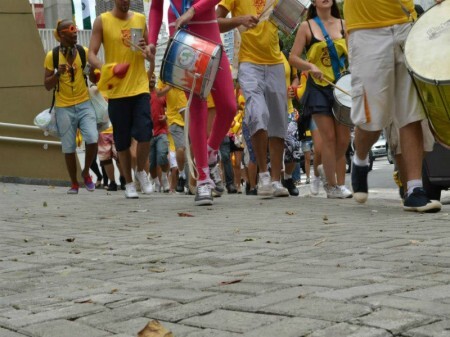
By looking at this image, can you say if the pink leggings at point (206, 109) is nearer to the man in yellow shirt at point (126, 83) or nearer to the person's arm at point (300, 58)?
the person's arm at point (300, 58)

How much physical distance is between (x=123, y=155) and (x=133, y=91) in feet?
2.11

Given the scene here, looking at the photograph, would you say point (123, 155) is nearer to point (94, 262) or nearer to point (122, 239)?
point (122, 239)

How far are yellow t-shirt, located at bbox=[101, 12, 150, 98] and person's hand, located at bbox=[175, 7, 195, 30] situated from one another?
83.3 inches

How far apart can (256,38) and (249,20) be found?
21.7 inches

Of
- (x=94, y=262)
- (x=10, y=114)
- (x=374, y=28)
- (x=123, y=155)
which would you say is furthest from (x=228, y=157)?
(x=94, y=262)

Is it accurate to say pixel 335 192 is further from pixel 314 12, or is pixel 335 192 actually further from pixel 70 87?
pixel 70 87

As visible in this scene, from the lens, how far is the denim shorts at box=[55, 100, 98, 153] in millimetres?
12219

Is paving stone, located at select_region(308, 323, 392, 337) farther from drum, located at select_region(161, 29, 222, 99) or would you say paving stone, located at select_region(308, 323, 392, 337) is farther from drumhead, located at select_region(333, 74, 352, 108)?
drumhead, located at select_region(333, 74, 352, 108)

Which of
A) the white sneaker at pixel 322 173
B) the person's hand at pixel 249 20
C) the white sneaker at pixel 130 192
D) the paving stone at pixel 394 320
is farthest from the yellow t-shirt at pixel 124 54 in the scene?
the paving stone at pixel 394 320

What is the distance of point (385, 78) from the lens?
23.9 ft

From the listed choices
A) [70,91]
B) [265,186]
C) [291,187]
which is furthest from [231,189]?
[265,186]

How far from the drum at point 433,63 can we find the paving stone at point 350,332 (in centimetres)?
333

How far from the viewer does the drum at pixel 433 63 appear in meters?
6.32

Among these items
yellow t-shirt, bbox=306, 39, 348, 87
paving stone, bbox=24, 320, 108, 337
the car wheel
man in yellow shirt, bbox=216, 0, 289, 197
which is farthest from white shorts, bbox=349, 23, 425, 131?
paving stone, bbox=24, 320, 108, 337
